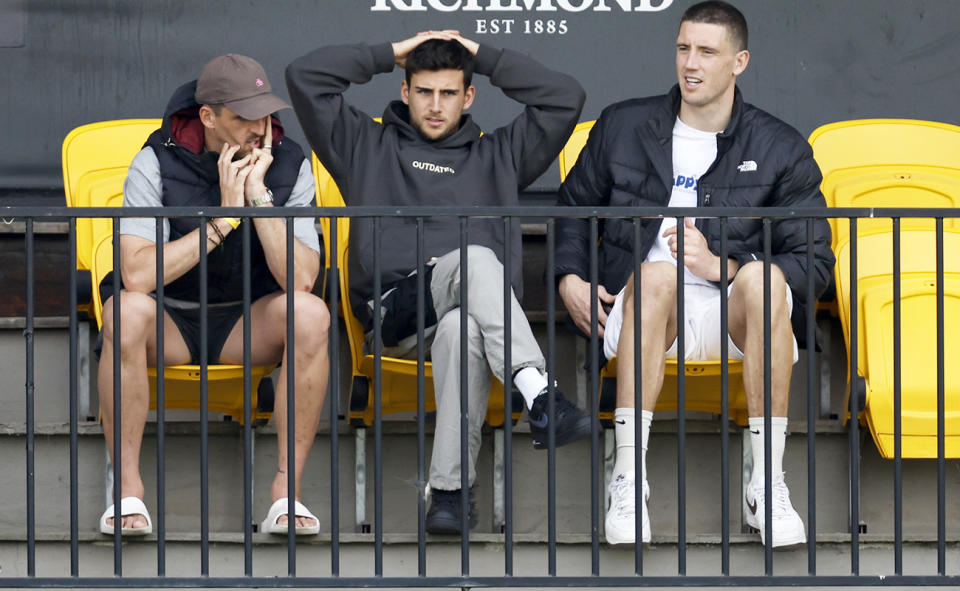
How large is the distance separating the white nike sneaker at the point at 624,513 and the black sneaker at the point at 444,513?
Result: 402 millimetres

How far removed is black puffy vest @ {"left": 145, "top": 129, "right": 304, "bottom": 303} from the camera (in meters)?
5.25

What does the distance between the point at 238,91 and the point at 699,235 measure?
1.46 metres

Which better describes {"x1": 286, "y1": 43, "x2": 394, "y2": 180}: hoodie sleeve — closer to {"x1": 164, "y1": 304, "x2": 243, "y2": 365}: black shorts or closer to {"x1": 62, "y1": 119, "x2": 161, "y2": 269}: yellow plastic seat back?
{"x1": 164, "y1": 304, "x2": 243, "y2": 365}: black shorts

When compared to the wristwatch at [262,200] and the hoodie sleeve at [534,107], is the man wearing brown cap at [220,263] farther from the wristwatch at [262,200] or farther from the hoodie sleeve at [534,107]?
the hoodie sleeve at [534,107]

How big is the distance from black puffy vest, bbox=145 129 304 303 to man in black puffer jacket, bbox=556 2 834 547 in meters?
0.91

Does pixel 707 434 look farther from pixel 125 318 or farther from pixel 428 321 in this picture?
pixel 125 318

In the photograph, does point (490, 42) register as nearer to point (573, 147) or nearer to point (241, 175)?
point (573, 147)

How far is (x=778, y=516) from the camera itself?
4.75 metres

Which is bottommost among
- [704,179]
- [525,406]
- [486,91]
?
[525,406]

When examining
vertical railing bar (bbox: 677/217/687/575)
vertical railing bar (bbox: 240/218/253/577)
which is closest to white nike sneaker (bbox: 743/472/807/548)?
vertical railing bar (bbox: 677/217/687/575)

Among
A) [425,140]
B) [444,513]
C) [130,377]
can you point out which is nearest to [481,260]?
[444,513]

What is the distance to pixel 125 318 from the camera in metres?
4.87

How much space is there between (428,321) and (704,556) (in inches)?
41.0

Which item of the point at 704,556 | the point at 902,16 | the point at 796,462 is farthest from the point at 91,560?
the point at 902,16
